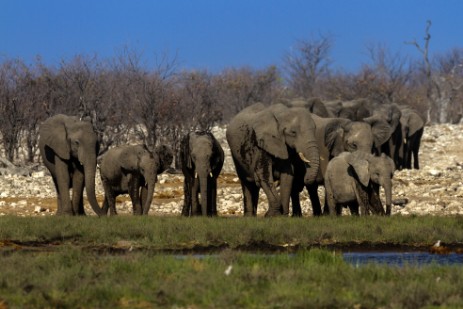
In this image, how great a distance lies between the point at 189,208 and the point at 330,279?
33.6 feet

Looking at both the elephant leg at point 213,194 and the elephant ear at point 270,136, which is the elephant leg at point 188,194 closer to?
the elephant leg at point 213,194

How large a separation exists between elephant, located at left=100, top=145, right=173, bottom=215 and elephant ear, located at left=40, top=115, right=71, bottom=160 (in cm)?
109

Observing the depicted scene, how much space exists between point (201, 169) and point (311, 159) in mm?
1991

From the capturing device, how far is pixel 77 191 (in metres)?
21.0

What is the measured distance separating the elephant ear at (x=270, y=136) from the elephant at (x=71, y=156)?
305cm

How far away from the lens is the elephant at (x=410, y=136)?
39.6m

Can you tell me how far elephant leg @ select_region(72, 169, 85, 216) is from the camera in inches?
822

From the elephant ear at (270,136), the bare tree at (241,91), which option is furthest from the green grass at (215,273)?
the bare tree at (241,91)

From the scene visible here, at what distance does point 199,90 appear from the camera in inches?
1763

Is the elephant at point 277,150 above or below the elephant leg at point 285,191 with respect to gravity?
above

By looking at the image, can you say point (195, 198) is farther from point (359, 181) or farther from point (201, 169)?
point (359, 181)

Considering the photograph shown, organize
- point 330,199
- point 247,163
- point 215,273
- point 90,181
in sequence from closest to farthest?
point 215,273 → point 330,199 → point 90,181 → point 247,163

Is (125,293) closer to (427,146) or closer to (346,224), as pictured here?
(346,224)

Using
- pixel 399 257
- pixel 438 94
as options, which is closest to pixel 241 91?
pixel 438 94
